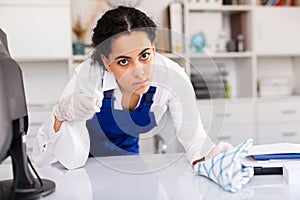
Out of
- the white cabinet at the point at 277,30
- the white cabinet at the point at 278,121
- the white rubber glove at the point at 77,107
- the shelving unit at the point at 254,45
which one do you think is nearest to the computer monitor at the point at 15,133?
the white rubber glove at the point at 77,107

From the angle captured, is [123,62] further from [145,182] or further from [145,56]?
[145,182]

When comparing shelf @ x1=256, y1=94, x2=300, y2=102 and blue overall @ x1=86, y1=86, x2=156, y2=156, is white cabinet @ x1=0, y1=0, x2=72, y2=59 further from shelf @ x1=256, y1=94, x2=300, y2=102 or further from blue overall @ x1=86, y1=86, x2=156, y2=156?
blue overall @ x1=86, y1=86, x2=156, y2=156

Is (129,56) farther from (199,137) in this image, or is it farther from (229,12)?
(229,12)

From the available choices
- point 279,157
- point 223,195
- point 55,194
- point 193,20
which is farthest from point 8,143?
point 193,20

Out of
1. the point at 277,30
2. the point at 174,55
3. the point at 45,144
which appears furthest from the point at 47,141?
the point at 277,30

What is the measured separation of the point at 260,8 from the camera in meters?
2.98

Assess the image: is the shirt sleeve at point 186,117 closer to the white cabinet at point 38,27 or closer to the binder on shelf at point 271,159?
the binder on shelf at point 271,159

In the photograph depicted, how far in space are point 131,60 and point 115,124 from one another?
0.20m

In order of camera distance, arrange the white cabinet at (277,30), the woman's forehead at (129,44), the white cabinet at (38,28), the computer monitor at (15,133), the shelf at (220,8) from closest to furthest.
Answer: the computer monitor at (15,133), the woman's forehead at (129,44), the white cabinet at (38,28), the shelf at (220,8), the white cabinet at (277,30)

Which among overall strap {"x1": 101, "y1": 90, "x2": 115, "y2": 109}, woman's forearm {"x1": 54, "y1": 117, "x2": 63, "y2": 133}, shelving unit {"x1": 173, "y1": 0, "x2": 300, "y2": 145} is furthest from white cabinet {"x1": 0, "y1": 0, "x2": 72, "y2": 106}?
overall strap {"x1": 101, "y1": 90, "x2": 115, "y2": 109}

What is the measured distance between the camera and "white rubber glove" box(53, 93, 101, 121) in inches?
34.7

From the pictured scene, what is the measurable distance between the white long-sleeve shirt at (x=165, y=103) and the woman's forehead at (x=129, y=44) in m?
0.06

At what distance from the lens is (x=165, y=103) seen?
99 centimetres

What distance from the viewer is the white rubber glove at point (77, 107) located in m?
0.88
